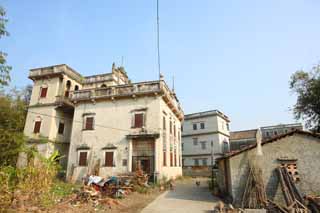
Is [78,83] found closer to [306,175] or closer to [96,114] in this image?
[96,114]

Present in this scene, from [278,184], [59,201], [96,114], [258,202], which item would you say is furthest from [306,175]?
[96,114]

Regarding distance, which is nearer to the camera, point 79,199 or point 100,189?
point 79,199

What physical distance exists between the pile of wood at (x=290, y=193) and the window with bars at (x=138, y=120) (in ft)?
35.7

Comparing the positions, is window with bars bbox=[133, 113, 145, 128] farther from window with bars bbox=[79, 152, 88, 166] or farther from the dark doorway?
window with bars bbox=[79, 152, 88, 166]

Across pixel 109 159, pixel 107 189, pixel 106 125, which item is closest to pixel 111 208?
pixel 107 189

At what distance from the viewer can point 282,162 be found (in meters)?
8.83

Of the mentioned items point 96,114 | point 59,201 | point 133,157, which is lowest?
point 59,201

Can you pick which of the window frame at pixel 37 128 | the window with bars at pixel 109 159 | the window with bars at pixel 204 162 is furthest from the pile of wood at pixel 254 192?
the window with bars at pixel 204 162

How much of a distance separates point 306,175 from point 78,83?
23.8 meters

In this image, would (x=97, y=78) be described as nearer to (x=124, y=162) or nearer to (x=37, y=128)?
(x=37, y=128)

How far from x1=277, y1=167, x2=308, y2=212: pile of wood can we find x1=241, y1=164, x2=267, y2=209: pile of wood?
82 centimetres

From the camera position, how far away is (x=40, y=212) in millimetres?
7203

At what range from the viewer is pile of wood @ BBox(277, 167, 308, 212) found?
7376 millimetres

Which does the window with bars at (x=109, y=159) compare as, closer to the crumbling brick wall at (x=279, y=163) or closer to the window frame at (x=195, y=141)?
the crumbling brick wall at (x=279, y=163)
